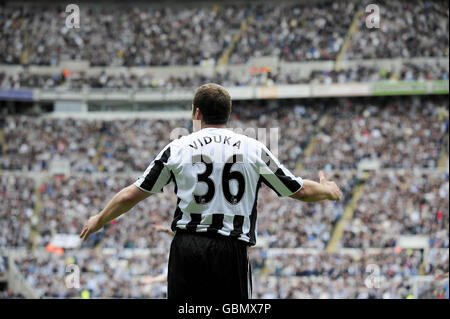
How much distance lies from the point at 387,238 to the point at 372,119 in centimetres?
806

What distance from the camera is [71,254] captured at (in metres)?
21.2

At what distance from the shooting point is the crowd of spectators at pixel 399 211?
21.3 metres

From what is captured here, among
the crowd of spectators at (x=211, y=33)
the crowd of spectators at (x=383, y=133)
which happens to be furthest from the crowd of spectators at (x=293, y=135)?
the crowd of spectators at (x=211, y=33)

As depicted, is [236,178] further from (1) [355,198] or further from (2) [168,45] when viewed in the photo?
(2) [168,45]

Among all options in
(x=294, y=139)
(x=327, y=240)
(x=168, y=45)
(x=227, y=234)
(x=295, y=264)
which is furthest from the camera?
(x=168, y=45)

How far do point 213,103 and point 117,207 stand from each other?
809 mm

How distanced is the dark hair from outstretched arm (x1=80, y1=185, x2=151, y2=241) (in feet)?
1.91

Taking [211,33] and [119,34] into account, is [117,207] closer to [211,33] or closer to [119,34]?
[211,33]

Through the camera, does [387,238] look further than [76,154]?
No

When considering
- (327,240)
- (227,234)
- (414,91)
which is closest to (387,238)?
(327,240)

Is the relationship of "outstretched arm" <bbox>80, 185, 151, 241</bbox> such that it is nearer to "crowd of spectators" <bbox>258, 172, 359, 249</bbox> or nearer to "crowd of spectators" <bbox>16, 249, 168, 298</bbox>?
"crowd of spectators" <bbox>16, 249, 168, 298</bbox>

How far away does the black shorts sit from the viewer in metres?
3.48

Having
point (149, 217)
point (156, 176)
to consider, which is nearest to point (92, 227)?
point (156, 176)

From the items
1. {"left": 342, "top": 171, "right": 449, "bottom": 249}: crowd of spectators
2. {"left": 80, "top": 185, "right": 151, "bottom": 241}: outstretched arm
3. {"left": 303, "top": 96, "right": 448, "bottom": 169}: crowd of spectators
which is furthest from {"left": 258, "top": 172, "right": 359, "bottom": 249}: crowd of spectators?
{"left": 80, "top": 185, "right": 151, "bottom": 241}: outstretched arm
